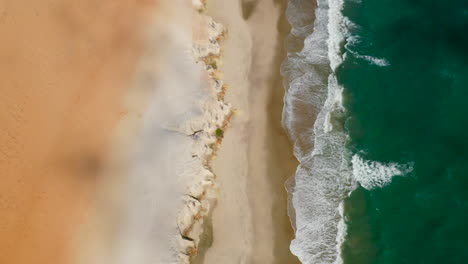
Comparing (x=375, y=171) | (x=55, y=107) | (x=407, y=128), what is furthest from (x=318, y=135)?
(x=55, y=107)

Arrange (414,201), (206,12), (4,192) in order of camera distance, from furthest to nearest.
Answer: (206,12), (414,201), (4,192)

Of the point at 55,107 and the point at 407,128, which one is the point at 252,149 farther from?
the point at 55,107

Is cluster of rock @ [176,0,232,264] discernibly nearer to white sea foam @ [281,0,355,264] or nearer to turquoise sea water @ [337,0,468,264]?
white sea foam @ [281,0,355,264]

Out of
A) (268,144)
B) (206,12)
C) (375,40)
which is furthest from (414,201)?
(206,12)

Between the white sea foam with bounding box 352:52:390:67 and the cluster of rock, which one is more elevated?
the white sea foam with bounding box 352:52:390:67

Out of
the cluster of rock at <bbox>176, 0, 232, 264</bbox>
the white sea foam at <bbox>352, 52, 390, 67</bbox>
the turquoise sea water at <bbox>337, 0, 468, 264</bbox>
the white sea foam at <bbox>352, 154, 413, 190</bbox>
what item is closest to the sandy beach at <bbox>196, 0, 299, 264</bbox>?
the cluster of rock at <bbox>176, 0, 232, 264</bbox>

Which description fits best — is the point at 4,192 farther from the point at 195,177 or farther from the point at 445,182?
the point at 445,182
